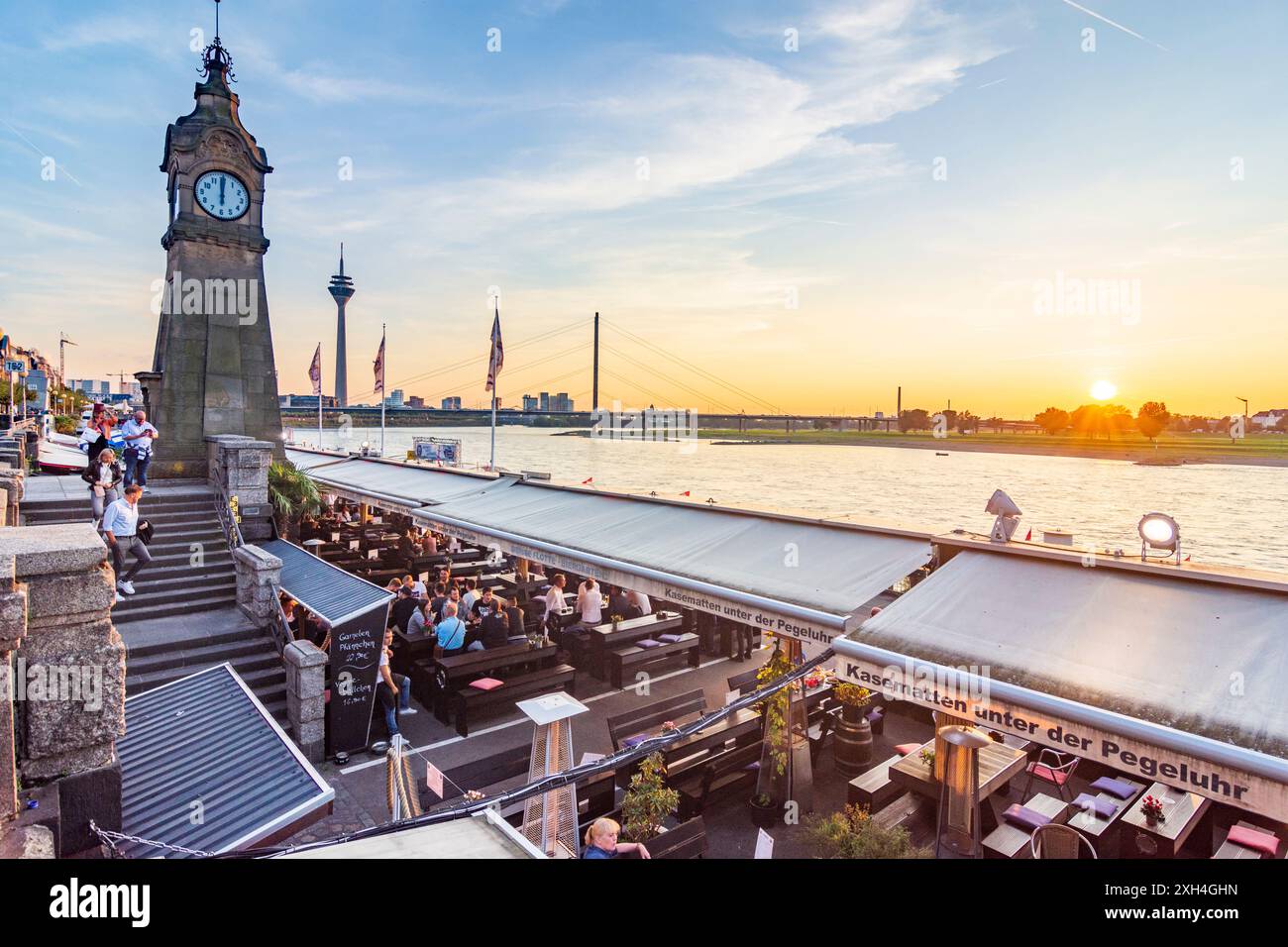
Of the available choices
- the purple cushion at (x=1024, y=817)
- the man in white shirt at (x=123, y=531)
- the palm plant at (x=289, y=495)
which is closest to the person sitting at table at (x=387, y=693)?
the man in white shirt at (x=123, y=531)

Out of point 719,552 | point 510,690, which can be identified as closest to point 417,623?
point 510,690

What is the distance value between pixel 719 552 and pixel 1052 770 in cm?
558

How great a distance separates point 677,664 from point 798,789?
5.83 metres

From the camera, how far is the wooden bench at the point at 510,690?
1116 cm

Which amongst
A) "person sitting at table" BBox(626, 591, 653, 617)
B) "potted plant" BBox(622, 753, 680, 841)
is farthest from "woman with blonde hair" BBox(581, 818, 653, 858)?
"person sitting at table" BBox(626, 591, 653, 617)

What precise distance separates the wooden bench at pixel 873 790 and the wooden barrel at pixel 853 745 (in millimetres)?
752

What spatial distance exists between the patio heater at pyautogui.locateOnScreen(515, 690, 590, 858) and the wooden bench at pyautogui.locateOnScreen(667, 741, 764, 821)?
1.77 meters

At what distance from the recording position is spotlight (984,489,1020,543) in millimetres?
8680

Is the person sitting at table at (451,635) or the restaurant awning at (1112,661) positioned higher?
the restaurant awning at (1112,661)

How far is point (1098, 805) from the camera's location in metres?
8.45

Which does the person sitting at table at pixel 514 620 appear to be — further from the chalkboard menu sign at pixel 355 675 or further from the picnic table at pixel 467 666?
the chalkboard menu sign at pixel 355 675

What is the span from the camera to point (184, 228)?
16797 millimetres

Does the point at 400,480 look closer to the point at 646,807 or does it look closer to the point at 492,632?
the point at 492,632
